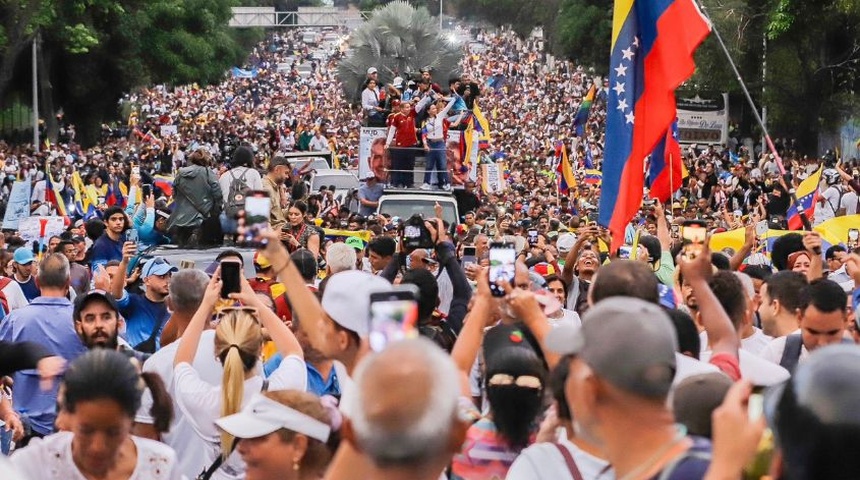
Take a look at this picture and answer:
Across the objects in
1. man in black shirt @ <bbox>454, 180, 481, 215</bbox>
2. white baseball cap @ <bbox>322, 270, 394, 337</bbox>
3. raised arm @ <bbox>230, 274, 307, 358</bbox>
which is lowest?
man in black shirt @ <bbox>454, 180, 481, 215</bbox>

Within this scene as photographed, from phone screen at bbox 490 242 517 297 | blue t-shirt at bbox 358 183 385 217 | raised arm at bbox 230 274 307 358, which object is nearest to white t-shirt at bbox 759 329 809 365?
phone screen at bbox 490 242 517 297

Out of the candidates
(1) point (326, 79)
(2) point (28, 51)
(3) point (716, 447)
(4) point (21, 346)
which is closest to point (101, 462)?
(4) point (21, 346)

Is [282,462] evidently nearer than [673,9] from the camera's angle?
Yes

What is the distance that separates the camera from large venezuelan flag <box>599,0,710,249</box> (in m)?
9.98

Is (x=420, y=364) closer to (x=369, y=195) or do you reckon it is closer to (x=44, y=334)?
(x=44, y=334)

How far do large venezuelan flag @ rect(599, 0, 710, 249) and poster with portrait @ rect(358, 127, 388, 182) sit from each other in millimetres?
12293

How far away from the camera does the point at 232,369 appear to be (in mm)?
5547

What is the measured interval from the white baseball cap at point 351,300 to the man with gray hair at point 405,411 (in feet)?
4.14

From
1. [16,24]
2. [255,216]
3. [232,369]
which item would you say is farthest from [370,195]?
[16,24]

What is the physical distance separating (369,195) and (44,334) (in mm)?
14537

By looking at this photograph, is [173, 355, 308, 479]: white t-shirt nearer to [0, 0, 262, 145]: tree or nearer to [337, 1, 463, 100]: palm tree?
[337, 1, 463, 100]: palm tree

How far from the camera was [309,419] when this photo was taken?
4.38 metres

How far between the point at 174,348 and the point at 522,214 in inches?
805

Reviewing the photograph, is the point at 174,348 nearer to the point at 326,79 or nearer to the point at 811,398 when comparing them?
the point at 811,398
